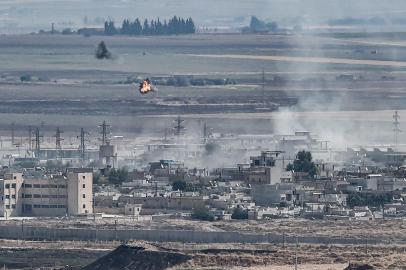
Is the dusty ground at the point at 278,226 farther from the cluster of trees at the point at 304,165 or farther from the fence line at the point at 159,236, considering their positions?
the cluster of trees at the point at 304,165

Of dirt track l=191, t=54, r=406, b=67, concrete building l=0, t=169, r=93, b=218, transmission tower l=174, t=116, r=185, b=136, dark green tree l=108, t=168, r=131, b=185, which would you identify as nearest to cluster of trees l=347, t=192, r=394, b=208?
concrete building l=0, t=169, r=93, b=218

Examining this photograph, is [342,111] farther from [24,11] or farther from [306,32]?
[24,11]

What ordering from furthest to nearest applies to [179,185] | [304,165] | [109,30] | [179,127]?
1. [109,30]
2. [179,127]
3. [304,165]
4. [179,185]

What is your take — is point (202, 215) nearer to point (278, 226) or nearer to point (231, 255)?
point (278, 226)

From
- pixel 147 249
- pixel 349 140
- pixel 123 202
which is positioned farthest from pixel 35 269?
pixel 349 140

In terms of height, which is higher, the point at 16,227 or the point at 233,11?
the point at 233,11

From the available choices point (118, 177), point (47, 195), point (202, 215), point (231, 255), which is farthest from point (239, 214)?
point (231, 255)

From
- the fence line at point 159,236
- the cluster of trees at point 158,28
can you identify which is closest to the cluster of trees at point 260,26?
the cluster of trees at point 158,28
